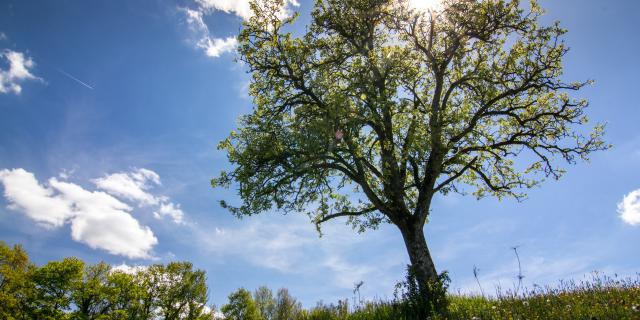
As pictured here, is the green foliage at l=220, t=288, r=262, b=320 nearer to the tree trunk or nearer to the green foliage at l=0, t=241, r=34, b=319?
the green foliage at l=0, t=241, r=34, b=319

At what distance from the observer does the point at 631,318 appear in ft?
26.2

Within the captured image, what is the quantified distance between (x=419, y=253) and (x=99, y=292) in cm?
4321

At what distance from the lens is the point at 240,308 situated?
52.9m

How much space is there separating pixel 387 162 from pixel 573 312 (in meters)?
10.4

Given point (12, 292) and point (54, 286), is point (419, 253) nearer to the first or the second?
point (54, 286)

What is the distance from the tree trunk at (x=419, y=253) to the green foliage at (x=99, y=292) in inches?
1497

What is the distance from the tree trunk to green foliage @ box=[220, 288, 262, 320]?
1583 inches

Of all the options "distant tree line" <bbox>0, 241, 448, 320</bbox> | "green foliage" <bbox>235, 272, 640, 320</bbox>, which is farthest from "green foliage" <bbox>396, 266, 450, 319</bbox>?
"distant tree line" <bbox>0, 241, 448, 320</bbox>

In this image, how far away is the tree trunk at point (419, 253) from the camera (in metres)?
16.7

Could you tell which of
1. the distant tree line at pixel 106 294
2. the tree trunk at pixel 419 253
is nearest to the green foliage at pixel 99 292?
the distant tree line at pixel 106 294

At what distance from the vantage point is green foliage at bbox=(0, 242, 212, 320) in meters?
42.7

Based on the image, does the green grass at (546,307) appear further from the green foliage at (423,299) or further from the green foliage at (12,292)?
the green foliage at (12,292)

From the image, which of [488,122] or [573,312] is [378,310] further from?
[488,122]

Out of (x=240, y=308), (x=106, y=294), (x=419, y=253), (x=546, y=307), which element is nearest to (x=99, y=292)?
(x=106, y=294)
